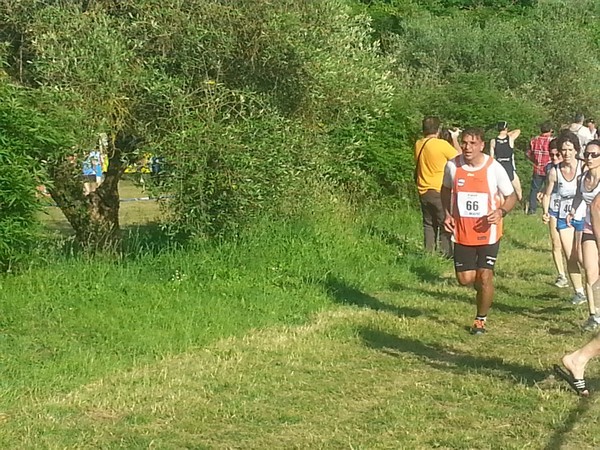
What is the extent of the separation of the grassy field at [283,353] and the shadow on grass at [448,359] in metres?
0.02

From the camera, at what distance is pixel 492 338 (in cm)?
838

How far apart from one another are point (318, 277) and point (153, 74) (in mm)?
2813

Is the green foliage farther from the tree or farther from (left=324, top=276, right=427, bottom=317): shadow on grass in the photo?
(left=324, top=276, right=427, bottom=317): shadow on grass

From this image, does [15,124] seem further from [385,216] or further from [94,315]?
[385,216]

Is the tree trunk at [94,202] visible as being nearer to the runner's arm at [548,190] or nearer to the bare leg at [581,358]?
the runner's arm at [548,190]

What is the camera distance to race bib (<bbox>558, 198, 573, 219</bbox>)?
1003 cm

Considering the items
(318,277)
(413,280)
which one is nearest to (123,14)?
(318,277)

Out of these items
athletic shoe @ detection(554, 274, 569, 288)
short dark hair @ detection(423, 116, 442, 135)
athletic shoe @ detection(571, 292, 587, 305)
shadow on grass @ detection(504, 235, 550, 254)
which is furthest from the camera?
shadow on grass @ detection(504, 235, 550, 254)

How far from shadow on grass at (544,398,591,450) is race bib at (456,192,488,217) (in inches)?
94.9

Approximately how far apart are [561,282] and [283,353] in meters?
4.48

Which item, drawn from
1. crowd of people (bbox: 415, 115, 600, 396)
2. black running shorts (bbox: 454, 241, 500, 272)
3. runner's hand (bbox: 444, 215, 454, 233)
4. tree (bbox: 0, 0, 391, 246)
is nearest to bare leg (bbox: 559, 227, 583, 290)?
crowd of people (bbox: 415, 115, 600, 396)

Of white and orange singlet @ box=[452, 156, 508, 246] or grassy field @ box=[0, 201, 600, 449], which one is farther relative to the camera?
white and orange singlet @ box=[452, 156, 508, 246]

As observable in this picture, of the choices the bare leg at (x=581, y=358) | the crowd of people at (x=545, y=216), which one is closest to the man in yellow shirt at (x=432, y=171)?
the crowd of people at (x=545, y=216)

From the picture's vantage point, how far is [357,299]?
9984 millimetres
